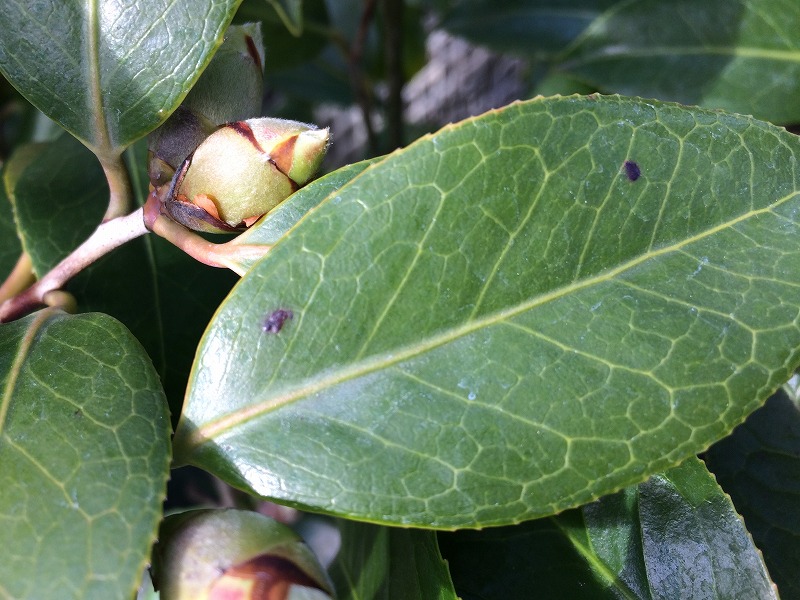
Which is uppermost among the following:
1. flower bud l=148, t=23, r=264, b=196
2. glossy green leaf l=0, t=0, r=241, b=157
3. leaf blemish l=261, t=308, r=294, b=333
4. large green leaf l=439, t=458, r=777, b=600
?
glossy green leaf l=0, t=0, r=241, b=157

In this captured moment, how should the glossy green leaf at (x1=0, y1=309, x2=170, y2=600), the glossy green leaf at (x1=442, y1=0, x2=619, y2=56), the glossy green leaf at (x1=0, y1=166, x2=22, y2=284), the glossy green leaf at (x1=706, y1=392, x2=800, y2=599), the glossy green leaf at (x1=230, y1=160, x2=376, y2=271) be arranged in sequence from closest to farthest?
the glossy green leaf at (x1=0, y1=309, x2=170, y2=600), the glossy green leaf at (x1=230, y1=160, x2=376, y2=271), the glossy green leaf at (x1=706, y1=392, x2=800, y2=599), the glossy green leaf at (x1=0, y1=166, x2=22, y2=284), the glossy green leaf at (x1=442, y1=0, x2=619, y2=56)

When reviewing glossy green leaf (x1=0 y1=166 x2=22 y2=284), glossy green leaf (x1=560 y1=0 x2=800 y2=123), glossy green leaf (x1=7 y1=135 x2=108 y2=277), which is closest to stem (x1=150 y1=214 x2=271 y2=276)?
glossy green leaf (x1=7 y1=135 x2=108 y2=277)

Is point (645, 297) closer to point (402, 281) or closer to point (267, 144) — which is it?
point (402, 281)

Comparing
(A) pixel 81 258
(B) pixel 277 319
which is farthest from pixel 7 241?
(B) pixel 277 319

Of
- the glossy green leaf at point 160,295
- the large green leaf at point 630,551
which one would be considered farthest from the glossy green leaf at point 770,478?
the glossy green leaf at point 160,295

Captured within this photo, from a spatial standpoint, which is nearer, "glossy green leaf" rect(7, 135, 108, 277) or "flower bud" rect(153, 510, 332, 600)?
"flower bud" rect(153, 510, 332, 600)

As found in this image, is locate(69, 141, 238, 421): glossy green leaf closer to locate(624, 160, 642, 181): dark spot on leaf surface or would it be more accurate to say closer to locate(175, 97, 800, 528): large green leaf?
locate(175, 97, 800, 528): large green leaf

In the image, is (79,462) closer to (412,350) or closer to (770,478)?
(412,350)
